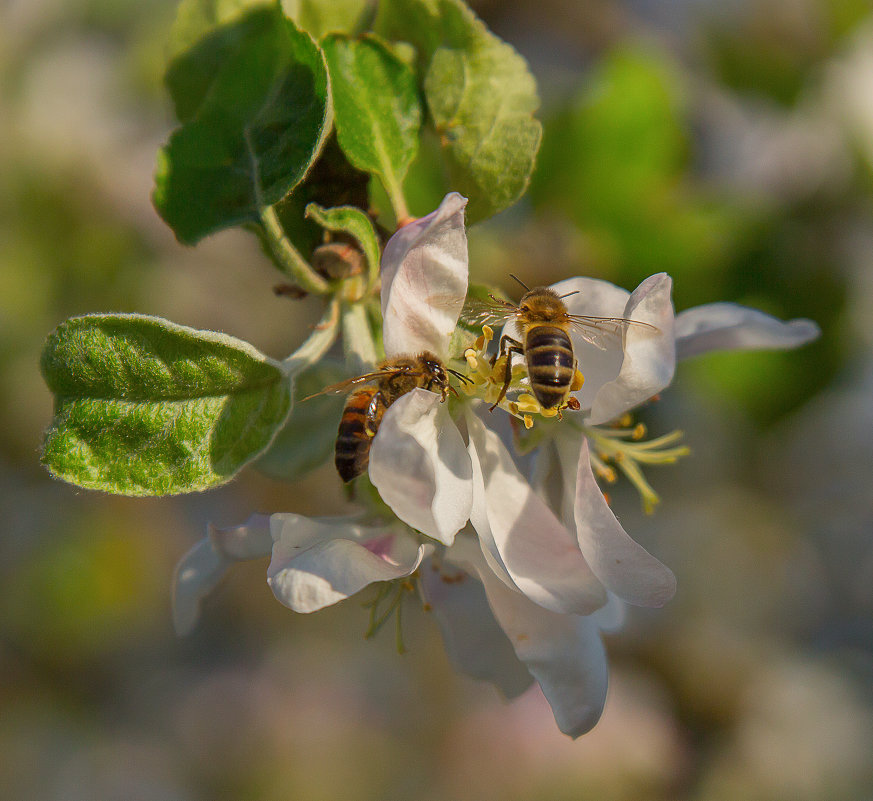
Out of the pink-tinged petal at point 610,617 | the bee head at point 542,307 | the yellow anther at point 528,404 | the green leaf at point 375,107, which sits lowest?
the pink-tinged petal at point 610,617

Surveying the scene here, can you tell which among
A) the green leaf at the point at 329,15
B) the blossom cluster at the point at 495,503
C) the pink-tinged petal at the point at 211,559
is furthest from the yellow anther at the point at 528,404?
the green leaf at the point at 329,15

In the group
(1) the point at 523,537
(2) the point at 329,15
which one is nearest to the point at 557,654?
(1) the point at 523,537

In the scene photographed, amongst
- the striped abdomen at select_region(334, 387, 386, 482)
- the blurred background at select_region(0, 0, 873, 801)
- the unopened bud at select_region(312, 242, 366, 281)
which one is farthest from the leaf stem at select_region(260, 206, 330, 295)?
the blurred background at select_region(0, 0, 873, 801)

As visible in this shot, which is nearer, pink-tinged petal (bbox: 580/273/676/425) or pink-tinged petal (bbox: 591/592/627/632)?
pink-tinged petal (bbox: 580/273/676/425)

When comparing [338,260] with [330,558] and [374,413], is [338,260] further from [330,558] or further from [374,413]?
[330,558]

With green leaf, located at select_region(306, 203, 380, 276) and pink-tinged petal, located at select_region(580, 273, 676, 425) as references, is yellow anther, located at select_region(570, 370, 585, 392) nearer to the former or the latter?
pink-tinged petal, located at select_region(580, 273, 676, 425)

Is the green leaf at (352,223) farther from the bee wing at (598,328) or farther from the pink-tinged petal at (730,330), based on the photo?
the pink-tinged petal at (730,330)
